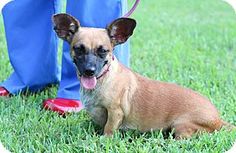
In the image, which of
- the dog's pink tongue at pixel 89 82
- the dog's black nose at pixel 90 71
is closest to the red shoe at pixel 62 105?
the dog's pink tongue at pixel 89 82

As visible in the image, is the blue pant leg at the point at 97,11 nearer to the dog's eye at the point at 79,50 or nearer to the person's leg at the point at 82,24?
the person's leg at the point at 82,24

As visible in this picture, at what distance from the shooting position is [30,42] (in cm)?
406

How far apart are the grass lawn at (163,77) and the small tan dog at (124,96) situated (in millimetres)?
86

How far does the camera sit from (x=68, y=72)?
3764 millimetres

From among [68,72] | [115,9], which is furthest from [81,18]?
[68,72]

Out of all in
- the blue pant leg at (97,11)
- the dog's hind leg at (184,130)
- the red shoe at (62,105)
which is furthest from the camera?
the red shoe at (62,105)

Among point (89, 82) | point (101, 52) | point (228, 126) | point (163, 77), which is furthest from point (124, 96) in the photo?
point (163, 77)

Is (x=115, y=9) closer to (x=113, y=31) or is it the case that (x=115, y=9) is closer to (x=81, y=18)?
(x=81, y=18)

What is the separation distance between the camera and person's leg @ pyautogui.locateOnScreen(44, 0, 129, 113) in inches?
136

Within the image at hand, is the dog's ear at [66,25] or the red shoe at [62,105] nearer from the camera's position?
the dog's ear at [66,25]

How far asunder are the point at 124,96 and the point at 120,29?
1.25 ft

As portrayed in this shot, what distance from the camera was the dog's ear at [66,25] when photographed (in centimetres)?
304

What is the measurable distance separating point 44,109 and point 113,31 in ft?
2.76

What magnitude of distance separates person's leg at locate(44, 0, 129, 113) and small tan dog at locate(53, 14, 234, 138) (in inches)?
15.7
